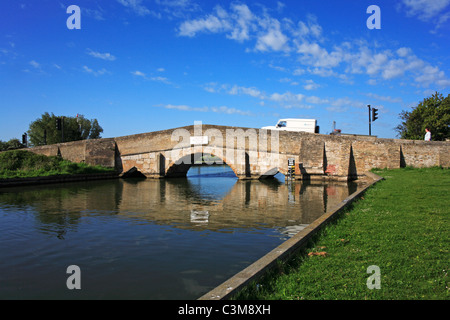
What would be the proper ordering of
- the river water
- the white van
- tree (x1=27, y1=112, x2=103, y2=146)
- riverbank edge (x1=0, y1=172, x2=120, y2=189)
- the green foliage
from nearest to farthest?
the river water, riverbank edge (x1=0, y1=172, x2=120, y2=189), the white van, tree (x1=27, y1=112, x2=103, y2=146), the green foliage

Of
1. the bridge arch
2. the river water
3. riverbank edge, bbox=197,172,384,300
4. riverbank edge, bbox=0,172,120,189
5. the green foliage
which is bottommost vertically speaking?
the river water

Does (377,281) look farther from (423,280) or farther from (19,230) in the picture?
(19,230)

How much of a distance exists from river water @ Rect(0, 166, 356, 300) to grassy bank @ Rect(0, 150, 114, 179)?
45.0 feet

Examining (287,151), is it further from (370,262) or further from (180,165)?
(370,262)

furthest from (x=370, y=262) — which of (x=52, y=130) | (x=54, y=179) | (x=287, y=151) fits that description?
(x=52, y=130)

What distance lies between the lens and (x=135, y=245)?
6.43 meters

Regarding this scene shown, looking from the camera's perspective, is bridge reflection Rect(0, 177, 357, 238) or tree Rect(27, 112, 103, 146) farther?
tree Rect(27, 112, 103, 146)

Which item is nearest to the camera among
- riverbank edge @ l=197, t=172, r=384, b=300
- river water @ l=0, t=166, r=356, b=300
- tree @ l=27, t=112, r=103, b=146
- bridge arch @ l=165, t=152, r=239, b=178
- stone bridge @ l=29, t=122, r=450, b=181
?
riverbank edge @ l=197, t=172, r=384, b=300

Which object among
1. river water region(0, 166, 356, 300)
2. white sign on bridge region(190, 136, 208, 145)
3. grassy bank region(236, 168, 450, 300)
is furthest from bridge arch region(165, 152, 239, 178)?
grassy bank region(236, 168, 450, 300)

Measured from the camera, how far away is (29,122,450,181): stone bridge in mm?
21672

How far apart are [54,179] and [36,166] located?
2874 millimetres

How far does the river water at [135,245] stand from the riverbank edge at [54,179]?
1056cm

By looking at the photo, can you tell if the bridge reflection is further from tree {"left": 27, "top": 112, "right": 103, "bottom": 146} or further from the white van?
tree {"left": 27, "top": 112, "right": 103, "bottom": 146}

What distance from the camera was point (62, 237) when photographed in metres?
7.21
